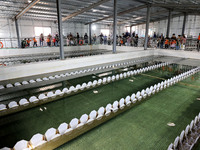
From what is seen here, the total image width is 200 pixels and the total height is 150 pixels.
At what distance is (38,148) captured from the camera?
4.21m

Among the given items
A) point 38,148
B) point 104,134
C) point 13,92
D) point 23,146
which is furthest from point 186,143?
point 13,92

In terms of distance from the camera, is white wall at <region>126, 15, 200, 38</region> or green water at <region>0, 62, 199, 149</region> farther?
white wall at <region>126, 15, 200, 38</region>

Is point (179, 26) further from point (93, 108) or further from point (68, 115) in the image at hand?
point (68, 115)

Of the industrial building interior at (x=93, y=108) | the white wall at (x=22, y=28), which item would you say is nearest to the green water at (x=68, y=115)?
the industrial building interior at (x=93, y=108)

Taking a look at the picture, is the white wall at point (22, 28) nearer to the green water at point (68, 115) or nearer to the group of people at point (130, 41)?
the group of people at point (130, 41)

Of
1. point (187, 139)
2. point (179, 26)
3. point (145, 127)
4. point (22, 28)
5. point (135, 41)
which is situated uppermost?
point (179, 26)

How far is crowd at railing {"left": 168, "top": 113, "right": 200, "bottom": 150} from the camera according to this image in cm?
394

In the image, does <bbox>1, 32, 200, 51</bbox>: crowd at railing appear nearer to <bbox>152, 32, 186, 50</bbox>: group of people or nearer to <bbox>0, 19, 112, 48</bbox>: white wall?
<bbox>152, 32, 186, 50</bbox>: group of people

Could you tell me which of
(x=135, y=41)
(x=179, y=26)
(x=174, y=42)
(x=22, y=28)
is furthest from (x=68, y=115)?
(x=179, y=26)

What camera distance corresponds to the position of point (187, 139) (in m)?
4.40

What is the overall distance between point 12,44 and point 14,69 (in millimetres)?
15805

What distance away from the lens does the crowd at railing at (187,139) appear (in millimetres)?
3936

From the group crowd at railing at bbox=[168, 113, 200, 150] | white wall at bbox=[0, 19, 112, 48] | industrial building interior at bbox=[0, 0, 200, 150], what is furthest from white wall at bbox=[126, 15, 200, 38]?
crowd at railing at bbox=[168, 113, 200, 150]

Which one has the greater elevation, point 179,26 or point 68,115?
point 179,26
